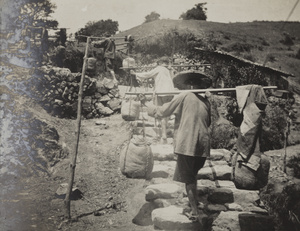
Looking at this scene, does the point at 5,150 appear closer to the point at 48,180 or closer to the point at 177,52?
the point at 48,180

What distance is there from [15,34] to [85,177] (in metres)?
4.05

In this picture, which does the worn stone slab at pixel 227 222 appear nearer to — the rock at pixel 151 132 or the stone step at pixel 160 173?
the stone step at pixel 160 173

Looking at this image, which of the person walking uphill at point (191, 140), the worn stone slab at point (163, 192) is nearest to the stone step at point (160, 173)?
the worn stone slab at point (163, 192)

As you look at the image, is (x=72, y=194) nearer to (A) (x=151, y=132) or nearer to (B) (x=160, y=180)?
(B) (x=160, y=180)

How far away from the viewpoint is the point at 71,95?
1028 centimetres

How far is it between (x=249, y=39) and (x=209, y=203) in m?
23.3

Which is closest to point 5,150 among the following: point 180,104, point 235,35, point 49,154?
point 49,154

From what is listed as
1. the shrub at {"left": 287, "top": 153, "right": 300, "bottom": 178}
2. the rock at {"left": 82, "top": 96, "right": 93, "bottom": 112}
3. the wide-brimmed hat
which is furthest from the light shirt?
the shrub at {"left": 287, "top": 153, "right": 300, "bottom": 178}

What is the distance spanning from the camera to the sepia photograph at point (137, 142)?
340 cm

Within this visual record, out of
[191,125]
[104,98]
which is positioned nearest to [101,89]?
[104,98]

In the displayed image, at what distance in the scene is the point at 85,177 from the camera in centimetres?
651

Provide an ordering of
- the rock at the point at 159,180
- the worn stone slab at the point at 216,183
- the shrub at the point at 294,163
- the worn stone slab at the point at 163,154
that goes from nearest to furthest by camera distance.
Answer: the worn stone slab at the point at 216,183 → the rock at the point at 159,180 → the worn stone slab at the point at 163,154 → the shrub at the point at 294,163

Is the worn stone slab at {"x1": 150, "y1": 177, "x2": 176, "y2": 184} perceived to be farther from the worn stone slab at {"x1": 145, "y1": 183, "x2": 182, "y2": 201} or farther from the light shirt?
the light shirt

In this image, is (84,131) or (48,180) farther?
(84,131)
